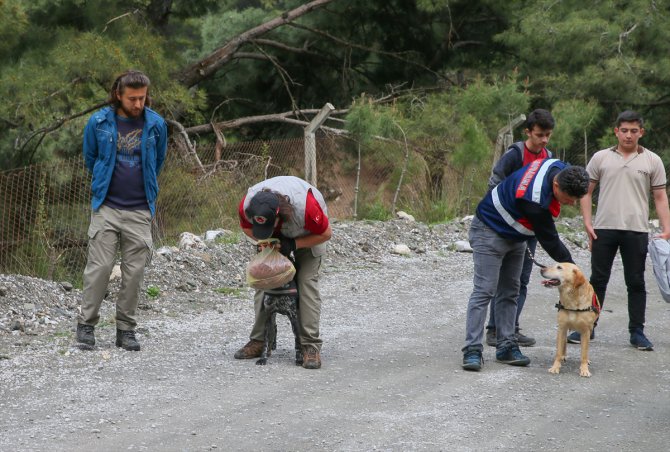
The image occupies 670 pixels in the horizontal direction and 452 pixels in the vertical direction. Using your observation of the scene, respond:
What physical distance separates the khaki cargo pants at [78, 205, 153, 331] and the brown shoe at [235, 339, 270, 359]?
0.87 meters

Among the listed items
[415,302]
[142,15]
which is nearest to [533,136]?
[415,302]

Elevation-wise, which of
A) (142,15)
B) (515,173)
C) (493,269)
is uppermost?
(142,15)

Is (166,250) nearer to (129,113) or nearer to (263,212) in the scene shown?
(129,113)

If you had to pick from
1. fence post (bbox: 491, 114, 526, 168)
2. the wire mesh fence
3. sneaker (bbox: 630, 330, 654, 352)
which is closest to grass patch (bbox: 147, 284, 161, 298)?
the wire mesh fence

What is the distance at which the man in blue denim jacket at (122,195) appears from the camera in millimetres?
7105

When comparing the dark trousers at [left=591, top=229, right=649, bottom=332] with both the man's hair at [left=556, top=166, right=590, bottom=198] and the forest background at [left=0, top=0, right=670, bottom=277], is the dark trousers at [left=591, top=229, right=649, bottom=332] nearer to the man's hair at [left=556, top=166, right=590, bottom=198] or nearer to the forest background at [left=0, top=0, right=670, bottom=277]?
the man's hair at [left=556, top=166, right=590, bottom=198]

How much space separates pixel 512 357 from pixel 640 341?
53.7 inches

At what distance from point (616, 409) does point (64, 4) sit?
12.3 meters

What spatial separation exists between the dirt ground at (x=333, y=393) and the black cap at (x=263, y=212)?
0.98m

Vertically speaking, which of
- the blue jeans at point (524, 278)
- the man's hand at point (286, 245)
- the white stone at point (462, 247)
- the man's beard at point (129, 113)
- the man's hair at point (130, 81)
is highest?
the man's hair at point (130, 81)

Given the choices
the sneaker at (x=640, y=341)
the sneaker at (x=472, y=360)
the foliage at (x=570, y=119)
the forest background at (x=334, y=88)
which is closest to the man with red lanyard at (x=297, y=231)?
the sneaker at (x=472, y=360)

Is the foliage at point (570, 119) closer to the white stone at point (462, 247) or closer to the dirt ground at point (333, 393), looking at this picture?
the white stone at point (462, 247)

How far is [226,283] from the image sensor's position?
10.2m

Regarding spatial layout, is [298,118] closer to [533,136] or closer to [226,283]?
[226,283]
